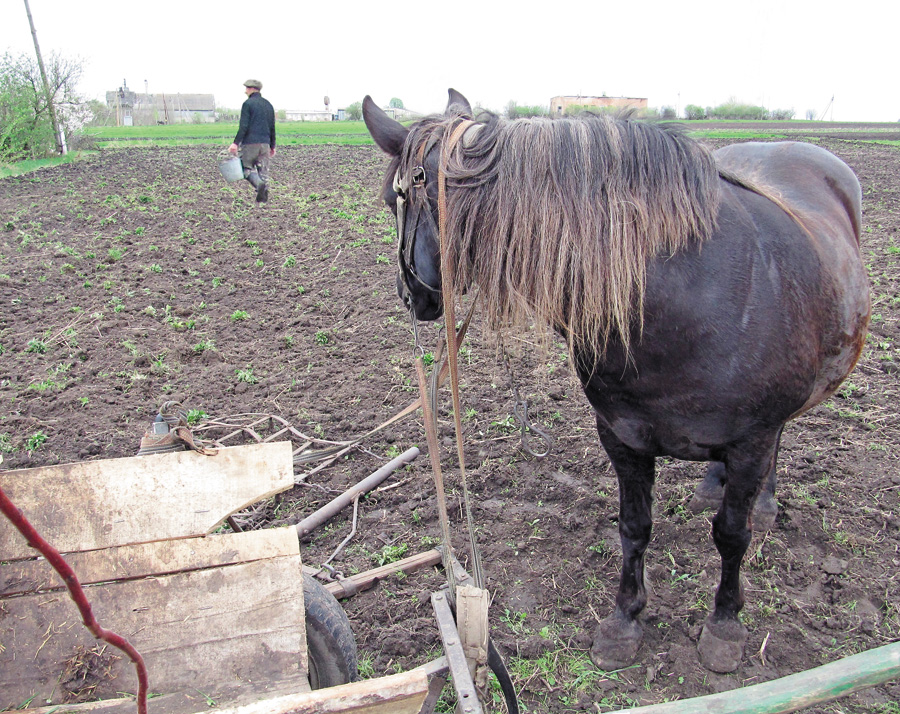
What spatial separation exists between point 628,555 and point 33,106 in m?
22.7

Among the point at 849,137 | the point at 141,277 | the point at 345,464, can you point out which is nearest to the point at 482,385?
the point at 345,464

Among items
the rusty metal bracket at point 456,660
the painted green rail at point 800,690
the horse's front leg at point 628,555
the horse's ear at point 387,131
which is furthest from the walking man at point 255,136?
the painted green rail at point 800,690

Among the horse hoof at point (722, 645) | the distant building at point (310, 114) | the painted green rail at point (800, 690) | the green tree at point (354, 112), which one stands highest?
the distant building at point (310, 114)

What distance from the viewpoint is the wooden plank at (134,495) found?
2053 mm

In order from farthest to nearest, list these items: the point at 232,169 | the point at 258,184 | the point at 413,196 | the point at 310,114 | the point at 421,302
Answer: the point at 310,114 → the point at 258,184 → the point at 232,169 → the point at 421,302 → the point at 413,196

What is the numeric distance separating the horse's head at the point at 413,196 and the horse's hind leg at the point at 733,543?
1.29m

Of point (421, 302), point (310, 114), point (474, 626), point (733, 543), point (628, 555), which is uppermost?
point (310, 114)

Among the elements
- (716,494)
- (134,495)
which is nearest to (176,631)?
(134,495)

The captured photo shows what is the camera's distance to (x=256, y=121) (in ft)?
33.1

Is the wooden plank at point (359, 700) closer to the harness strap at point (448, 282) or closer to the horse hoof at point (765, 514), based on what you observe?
the harness strap at point (448, 282)

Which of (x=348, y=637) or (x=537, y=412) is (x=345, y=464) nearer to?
(x=537, y=412)

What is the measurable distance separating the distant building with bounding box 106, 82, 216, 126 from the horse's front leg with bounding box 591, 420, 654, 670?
47578 millimetres

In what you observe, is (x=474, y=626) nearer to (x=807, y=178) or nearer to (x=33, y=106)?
(x=807, y=178)

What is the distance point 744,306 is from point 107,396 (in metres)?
4.62
